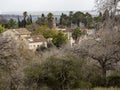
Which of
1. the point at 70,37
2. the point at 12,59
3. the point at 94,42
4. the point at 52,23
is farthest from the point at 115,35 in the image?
the point at 52,23

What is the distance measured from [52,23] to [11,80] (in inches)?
2020

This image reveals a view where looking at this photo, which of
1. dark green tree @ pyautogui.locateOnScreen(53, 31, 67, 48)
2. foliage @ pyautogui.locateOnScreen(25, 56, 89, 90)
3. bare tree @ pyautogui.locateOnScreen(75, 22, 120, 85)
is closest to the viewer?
foliage @ pyautogui.locateOnScreen(25, 56, 89, 90)

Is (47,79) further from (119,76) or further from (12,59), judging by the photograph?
(119,76)

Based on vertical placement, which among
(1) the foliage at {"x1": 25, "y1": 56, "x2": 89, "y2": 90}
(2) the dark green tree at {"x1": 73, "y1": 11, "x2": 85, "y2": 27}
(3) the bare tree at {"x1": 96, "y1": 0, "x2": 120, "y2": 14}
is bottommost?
(2) the dark green tree at {"x1": 73, "y1": 11, "x2": 85, "y2": 27}

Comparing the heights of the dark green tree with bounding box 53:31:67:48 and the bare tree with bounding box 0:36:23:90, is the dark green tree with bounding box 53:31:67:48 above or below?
below

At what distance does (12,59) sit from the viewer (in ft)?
→ 54.6

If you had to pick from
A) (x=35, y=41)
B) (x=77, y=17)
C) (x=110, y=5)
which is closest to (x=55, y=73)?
(x=110, y=5)

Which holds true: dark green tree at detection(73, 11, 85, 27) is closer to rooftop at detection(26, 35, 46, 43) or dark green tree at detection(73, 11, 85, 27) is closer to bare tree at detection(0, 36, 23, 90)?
rooftop at detection(26, 35, 46, 43)

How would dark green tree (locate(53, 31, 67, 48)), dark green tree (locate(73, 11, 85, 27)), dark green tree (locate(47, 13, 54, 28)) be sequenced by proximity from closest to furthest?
1. dark green tree (locate(53, 31, 67, 48))
2. dark green tree (locate(47, 13, 54, 28))
3. dark green tree (locate(73, 11, 85, 27))

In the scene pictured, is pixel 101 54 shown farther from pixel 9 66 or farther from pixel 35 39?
pixel 35 39

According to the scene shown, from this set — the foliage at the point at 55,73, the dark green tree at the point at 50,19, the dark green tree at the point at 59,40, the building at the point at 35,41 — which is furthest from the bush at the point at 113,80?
the dark green tree at the point at 50,19

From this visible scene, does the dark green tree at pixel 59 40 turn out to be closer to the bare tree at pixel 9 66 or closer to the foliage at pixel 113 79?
the foliage at pixel 113 79

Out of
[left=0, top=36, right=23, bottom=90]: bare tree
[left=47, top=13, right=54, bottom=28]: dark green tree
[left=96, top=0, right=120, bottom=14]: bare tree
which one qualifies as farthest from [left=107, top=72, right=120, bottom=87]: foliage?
[left=47, top=13, right=54, bottom=28]: dark green tree

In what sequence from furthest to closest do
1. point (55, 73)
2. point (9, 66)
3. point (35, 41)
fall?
point (35, 41) → point (55, 73) → point (9, 66)
